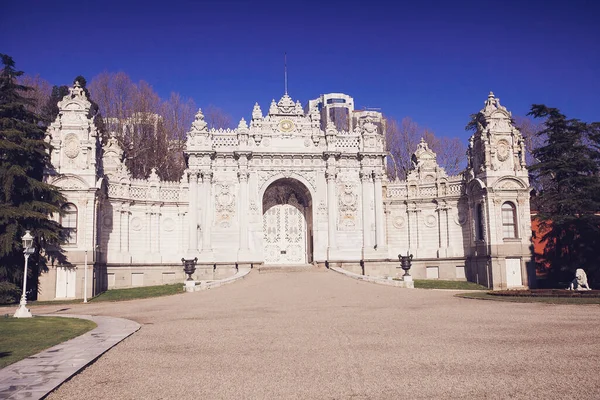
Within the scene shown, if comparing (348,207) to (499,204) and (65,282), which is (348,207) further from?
(65,282)

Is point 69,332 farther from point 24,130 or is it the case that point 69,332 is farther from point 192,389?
point 24,130

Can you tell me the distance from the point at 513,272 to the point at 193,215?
2144cm

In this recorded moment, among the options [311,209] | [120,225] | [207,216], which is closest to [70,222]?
[120,225]

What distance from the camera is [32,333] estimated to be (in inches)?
564

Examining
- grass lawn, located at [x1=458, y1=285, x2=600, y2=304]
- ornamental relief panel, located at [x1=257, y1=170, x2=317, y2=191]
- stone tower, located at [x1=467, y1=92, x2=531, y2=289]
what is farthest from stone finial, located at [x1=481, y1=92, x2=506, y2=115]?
grass lawn, located at [x1=458, y1=285, x2=600, y2=304]

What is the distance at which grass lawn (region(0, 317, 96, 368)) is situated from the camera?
1113 cm

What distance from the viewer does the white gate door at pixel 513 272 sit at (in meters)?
34.4

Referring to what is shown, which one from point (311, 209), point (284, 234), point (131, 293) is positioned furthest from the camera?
point (284, 234)

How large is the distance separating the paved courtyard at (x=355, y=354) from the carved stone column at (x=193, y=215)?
702 inches

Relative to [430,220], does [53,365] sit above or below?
below

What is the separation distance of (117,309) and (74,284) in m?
11.0

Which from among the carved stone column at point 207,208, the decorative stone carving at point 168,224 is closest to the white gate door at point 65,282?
the decorative stone carving at point 168,224

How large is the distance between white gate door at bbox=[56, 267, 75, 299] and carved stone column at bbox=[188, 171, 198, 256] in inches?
320

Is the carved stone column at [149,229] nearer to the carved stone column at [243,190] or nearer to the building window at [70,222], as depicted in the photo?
the carved stone column at [243,190]
